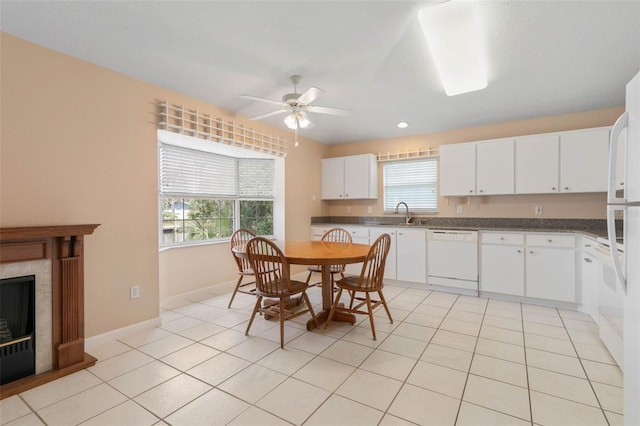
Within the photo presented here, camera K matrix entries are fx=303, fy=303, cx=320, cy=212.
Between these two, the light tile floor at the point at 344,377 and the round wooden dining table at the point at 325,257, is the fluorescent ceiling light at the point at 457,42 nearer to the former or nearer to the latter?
the round wooden dining table at the point at 325,257

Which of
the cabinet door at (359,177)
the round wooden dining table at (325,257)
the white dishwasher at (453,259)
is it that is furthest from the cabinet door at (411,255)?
the round wooden dining table at (325,257)

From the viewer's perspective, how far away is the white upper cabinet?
16.5 ft

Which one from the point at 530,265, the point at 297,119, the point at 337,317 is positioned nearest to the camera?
the point at 297,119

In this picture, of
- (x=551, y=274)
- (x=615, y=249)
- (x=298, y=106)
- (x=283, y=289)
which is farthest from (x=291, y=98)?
(x=551, y=274)

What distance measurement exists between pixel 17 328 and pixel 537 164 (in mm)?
5223

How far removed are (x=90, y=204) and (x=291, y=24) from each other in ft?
7.08

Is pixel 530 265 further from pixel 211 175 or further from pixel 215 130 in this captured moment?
pixel 211 175

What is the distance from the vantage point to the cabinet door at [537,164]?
144 inches

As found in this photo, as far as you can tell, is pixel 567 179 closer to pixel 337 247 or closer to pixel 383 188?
pixel 383 188

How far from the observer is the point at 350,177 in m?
5.17

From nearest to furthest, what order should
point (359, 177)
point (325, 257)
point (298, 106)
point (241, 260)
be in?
point (325, 257) < point (298, 106) < point (241, 260) < point (359, 177)

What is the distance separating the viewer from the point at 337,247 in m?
3.07

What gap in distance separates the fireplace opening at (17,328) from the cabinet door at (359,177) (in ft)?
13.3

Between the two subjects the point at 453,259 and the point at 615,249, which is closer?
the point at 615,249
